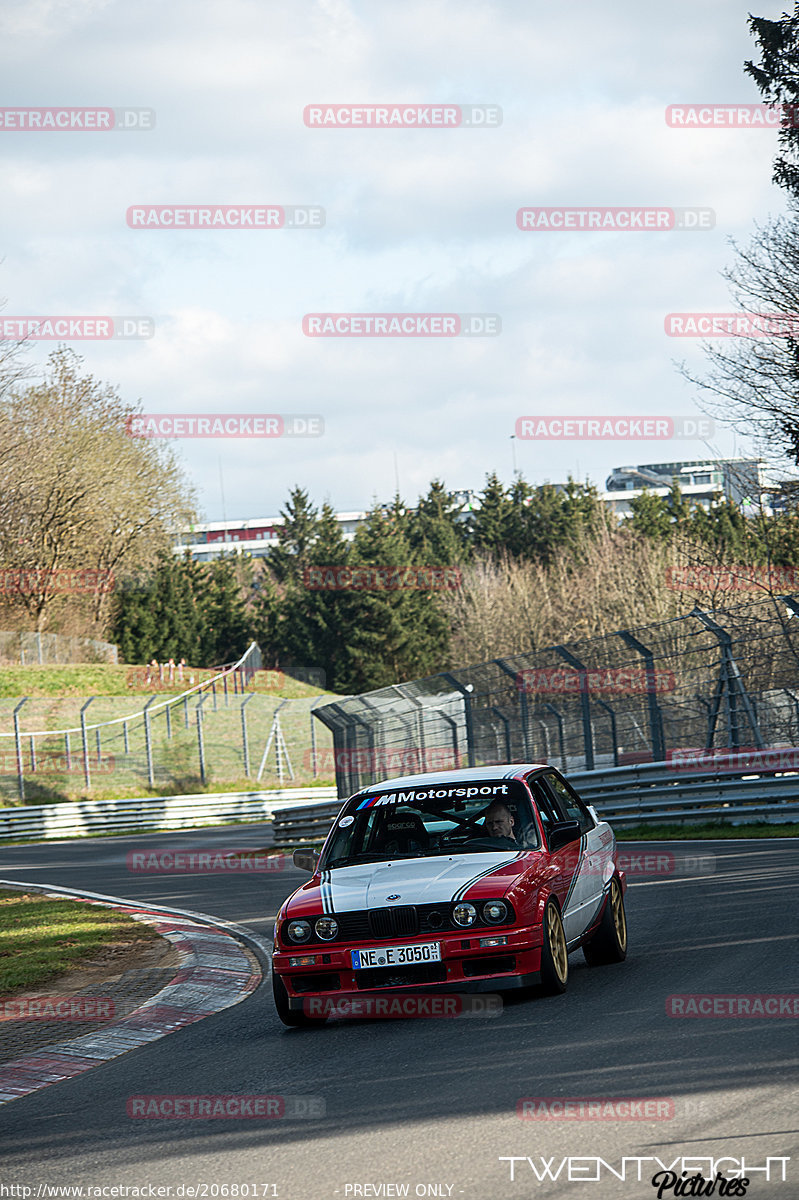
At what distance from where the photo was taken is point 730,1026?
6.64 metres

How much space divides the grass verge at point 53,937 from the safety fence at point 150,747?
24083mm

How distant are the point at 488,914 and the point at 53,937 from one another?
21.9 ft

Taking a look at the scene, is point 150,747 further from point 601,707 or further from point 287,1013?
point 287,1013

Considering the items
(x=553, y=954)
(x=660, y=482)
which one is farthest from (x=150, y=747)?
(x=660, y=482)

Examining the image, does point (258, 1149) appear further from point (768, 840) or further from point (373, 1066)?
point (768, 840)

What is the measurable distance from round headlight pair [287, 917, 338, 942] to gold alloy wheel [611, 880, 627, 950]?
2271 millimetres

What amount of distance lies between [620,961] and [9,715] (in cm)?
4052

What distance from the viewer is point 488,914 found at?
24.5 feet

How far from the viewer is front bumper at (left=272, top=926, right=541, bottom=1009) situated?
7.44 metres

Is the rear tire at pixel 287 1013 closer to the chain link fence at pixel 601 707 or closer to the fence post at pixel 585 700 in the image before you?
the chain link fence at pixel 601 707

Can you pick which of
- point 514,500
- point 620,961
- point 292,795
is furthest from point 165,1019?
point 514,500

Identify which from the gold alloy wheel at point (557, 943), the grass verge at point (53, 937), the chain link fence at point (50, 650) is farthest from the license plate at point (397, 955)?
the chain link fence at point (50, 650)


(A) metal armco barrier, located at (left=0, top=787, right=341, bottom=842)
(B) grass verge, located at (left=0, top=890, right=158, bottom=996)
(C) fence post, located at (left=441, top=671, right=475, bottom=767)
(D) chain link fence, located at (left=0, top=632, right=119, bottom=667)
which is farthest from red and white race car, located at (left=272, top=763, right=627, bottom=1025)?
(D) chain link fence, located at (left=0, top=632, right=119, bottom=667)

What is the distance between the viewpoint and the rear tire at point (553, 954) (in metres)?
7.63
